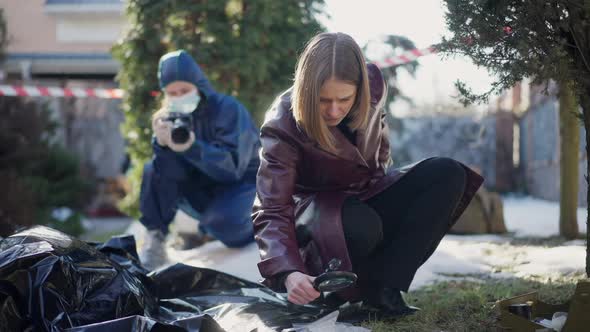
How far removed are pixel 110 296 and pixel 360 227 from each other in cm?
82

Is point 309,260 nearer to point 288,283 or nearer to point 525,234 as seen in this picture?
point 288,283

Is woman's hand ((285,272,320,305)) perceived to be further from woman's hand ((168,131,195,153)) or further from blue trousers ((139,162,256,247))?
blue trousers ((139,162,256,247))

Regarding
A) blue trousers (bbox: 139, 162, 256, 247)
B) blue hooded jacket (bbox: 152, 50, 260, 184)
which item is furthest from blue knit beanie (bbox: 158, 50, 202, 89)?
blue trousers (bbox: 139, 162, 256, 247)

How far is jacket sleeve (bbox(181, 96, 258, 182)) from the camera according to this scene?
12.3 feet

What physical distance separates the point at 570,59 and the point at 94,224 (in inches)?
402

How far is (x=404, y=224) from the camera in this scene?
7.72ft

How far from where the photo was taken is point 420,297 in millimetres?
2676

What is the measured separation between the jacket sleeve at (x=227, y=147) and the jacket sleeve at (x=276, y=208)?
58.2 inches

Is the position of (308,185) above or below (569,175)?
above

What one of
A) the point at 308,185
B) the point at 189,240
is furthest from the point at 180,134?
the point at 308,185

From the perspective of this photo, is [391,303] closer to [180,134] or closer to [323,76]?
[323,76]

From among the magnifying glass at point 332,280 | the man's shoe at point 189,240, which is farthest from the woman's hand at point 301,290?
the man's shoe at point 189,240

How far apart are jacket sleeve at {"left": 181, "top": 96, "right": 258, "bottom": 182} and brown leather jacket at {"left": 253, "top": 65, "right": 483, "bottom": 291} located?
1390 mm

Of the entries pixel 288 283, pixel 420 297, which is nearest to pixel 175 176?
pixel 420 297
